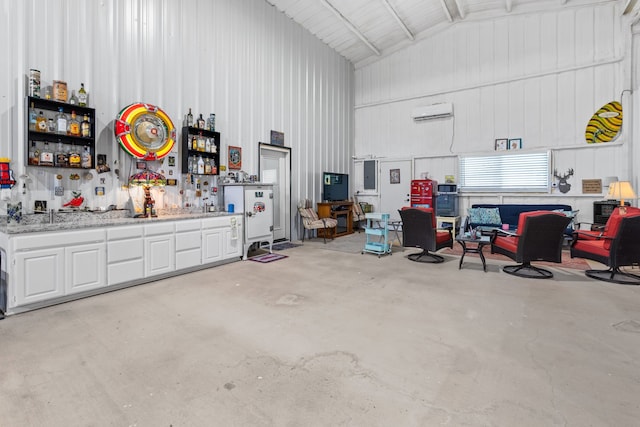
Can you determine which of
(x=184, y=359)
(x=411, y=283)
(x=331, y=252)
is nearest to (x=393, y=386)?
(x=184, y=359)

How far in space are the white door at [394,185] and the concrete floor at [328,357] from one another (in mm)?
5472

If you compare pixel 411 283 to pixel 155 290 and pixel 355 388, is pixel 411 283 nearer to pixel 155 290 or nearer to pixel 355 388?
pixel 355 388

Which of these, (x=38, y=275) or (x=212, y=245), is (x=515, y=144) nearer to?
(x=212, y=245)

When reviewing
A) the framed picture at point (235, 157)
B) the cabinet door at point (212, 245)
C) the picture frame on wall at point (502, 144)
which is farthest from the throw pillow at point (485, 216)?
the cabinet door at point (212, 245)

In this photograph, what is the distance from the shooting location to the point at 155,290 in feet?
12.9

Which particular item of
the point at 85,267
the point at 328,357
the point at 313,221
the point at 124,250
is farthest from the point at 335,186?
the point at 328,357

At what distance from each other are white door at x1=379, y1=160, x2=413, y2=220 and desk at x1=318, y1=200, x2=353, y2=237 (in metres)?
1.34

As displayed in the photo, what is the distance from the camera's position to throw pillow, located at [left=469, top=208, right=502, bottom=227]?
7410mm

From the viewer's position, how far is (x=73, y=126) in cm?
395

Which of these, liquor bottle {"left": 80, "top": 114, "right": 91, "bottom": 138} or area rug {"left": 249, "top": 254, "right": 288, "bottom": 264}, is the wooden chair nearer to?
area rug {"left": 249, "top": 254, "right": 288, "bottom": 264}

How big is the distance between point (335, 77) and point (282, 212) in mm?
4426

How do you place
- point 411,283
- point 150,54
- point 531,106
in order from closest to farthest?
1. point 411,283
2. point 150,54
3. point 531,106

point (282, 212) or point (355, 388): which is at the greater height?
point (282, 212)

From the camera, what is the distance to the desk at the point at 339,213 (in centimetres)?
799
